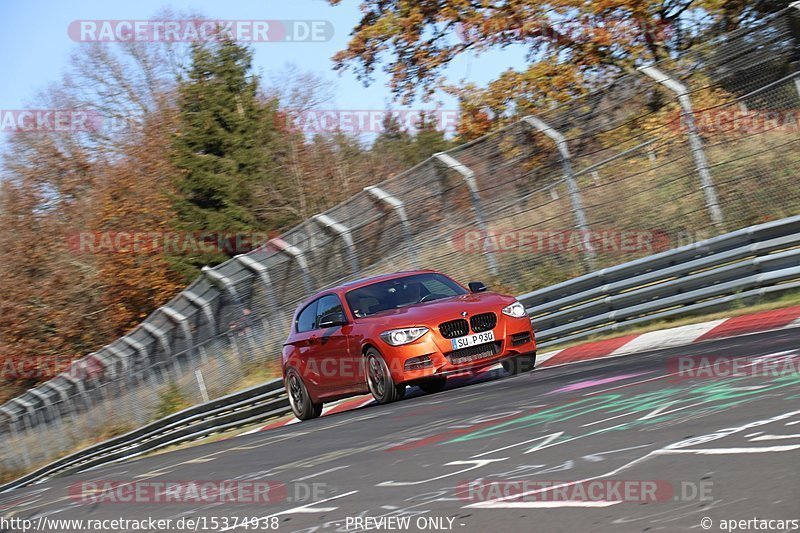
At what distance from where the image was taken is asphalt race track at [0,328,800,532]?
15.0 ft

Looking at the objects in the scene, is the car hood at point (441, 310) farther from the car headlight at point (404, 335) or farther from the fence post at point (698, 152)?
the fence post at point (698, 152)

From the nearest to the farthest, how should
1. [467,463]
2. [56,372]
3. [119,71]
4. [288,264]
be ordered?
[467,463] → [288,264] → [56,372] → [119,71]

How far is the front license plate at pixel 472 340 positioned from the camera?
454 inches

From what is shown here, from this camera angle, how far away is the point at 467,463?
6.42m

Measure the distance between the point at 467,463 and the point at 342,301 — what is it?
6584 mm

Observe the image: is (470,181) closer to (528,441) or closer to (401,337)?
(401,337)

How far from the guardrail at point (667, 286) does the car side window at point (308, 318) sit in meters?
2.90

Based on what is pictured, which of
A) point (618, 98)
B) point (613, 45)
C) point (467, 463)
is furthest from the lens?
point (613, 45)

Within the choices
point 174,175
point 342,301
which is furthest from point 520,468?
point 174,175

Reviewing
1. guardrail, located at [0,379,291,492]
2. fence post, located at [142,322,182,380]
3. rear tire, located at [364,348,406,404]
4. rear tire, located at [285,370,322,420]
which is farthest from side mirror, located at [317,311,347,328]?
fence post, located at [142,322,182,380]

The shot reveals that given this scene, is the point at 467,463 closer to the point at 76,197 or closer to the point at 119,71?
the point at 76,197

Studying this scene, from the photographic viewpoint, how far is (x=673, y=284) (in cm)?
1319

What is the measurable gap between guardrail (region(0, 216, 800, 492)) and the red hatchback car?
6.58 feet

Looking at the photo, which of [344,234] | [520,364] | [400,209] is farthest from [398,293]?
[344,234]
